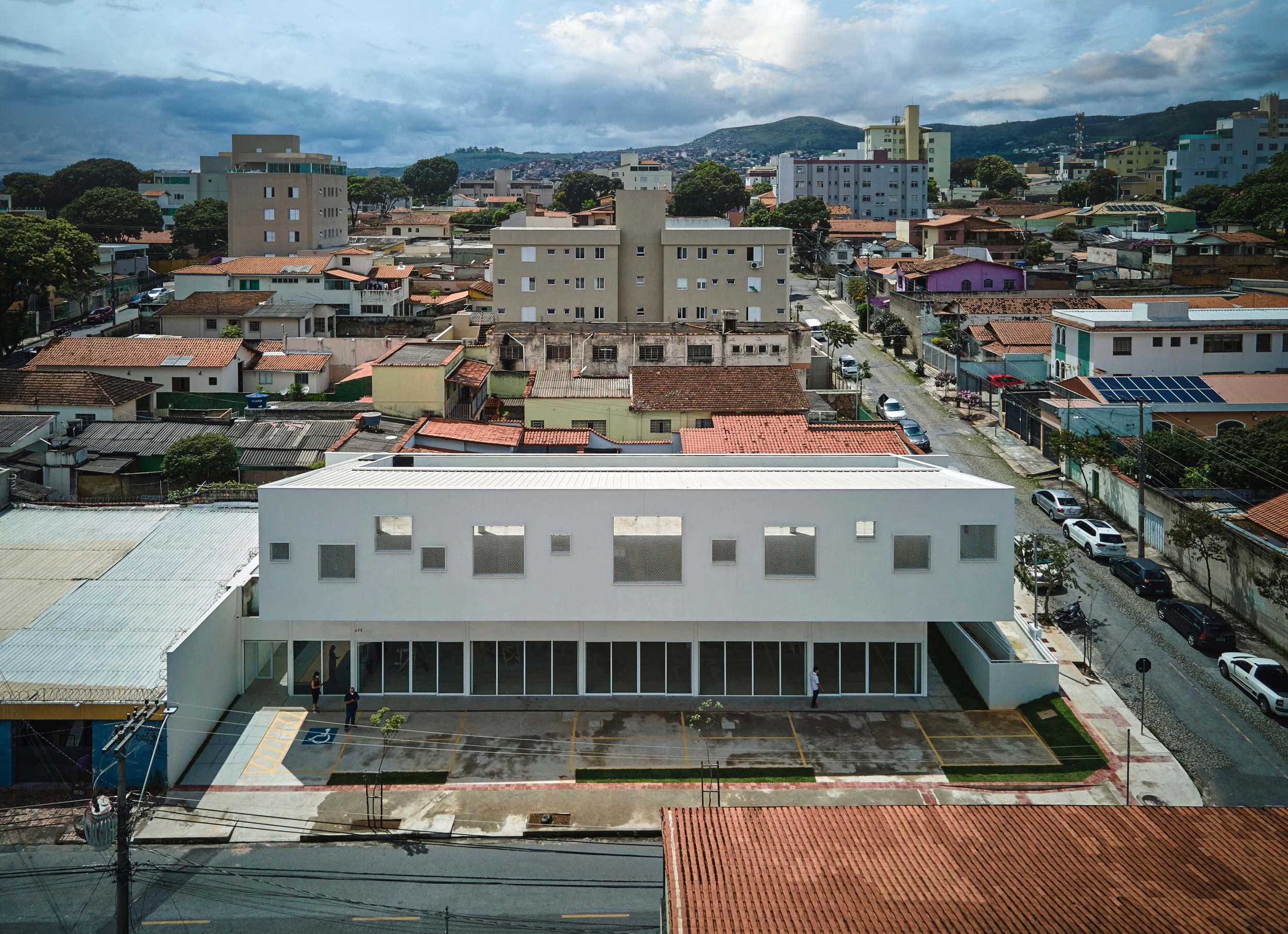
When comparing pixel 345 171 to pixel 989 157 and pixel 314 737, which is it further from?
pixel 989 157

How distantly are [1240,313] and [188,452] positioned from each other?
57.7 m

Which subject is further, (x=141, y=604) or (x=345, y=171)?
(x=345, y=171)

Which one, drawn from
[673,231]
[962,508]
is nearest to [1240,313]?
[673,231]

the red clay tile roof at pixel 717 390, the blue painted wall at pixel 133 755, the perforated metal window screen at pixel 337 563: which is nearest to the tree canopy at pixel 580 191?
the red clay tile roof at pixel 717 390

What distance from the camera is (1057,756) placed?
26.8m

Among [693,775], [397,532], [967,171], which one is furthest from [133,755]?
[967,171]

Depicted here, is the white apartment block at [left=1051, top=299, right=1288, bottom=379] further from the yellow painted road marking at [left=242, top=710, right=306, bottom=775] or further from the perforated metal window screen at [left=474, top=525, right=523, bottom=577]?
the yellow painted road marking at [left=242, top=710, right=306, bottom=775]

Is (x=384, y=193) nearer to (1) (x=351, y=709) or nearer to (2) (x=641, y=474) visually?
(2) (x=641, y=474)

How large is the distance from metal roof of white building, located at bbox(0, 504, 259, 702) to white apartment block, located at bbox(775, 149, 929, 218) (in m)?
123

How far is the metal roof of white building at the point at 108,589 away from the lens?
25484mm

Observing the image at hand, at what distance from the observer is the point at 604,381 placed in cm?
5631

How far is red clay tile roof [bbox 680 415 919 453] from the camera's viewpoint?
1715 inches

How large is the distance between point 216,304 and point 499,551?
5678 centimetres

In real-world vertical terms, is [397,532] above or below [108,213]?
below
